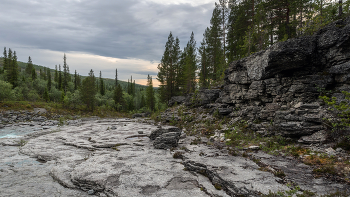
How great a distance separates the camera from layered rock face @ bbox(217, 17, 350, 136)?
1071 centimetres

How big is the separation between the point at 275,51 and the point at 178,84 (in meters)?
35.5

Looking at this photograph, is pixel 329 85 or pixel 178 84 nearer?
pixel 329 85

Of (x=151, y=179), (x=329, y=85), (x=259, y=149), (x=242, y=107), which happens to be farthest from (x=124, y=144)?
(x=329, y=85)

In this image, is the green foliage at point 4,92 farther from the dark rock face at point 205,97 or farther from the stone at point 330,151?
the stone at point 330,151

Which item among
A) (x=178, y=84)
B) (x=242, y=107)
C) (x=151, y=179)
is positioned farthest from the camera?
(x=178, y=84)

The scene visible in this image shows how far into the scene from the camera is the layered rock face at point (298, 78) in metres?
10.7

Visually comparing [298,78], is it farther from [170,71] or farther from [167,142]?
[170,71]

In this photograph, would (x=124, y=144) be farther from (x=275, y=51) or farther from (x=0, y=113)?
(x=0, y=113)

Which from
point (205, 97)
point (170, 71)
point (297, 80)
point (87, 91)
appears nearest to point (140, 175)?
point (297, 80)

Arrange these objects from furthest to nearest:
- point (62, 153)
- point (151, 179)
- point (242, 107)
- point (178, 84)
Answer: point (178, 84) → point (242, 107) → point (62, 153) → point (151, 179)

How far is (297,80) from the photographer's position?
13.5 m

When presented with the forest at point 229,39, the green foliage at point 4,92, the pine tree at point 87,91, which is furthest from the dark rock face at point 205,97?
the green foliage at point 4,92

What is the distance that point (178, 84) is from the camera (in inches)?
1898

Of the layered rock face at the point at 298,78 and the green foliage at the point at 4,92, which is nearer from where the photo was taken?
the layered rock face at the point at 298,78
